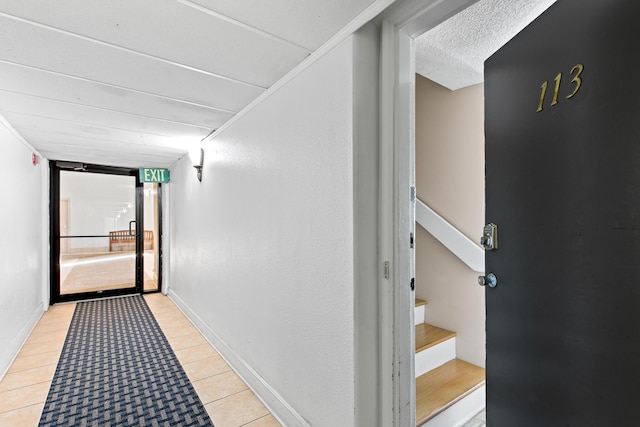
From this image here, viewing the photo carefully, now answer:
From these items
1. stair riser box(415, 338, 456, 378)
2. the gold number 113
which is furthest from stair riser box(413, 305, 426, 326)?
the gold number 113

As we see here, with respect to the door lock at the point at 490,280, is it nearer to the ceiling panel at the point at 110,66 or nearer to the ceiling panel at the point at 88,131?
the ceiling panel at the point at 110,66

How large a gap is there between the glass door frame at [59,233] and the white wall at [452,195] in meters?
4.38

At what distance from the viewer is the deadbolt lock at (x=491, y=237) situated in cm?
138

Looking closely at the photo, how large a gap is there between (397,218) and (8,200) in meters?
3.27

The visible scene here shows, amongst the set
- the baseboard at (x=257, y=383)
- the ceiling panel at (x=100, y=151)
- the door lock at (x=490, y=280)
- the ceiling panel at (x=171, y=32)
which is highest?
the ceiling panel at (x=171, y=32)

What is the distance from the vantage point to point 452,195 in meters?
2.39

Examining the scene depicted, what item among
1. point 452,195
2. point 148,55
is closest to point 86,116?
point 148,55

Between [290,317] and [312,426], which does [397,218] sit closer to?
[290,317]

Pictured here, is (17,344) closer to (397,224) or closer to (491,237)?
(397,224)

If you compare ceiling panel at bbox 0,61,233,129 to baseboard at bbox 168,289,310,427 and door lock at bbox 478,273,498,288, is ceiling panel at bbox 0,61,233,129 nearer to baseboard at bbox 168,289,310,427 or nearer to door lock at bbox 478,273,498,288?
baseboard at bbox 168,289,310,427

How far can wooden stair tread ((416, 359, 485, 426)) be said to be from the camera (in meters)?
1.72

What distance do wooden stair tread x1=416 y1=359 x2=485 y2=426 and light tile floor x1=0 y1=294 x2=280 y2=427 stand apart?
89cm

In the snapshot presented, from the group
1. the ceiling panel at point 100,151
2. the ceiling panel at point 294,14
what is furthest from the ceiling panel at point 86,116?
the ceiling panel at point 294,14

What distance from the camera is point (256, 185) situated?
7.41 ft
